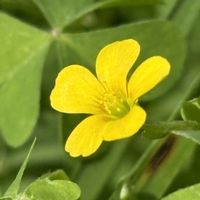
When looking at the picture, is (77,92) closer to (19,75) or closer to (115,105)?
(115,105)

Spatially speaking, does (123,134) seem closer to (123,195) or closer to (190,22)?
(123,195)

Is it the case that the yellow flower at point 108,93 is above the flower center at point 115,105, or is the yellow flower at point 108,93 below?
above

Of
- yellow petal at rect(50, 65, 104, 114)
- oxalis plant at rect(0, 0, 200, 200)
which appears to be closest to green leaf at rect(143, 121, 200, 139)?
oxalis plant at rect(0, 0, 200, 200)

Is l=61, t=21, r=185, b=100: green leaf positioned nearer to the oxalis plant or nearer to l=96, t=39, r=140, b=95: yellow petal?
the oxalis plant

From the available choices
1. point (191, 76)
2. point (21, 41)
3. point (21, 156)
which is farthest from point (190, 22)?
point (21, 156)

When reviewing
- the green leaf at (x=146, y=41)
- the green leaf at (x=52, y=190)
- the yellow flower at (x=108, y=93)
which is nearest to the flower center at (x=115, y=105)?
the yellow flower at (x=108, y=93)

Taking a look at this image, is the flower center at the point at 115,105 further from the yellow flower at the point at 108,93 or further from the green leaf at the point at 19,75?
A: the green leaf at the point at 19,75
